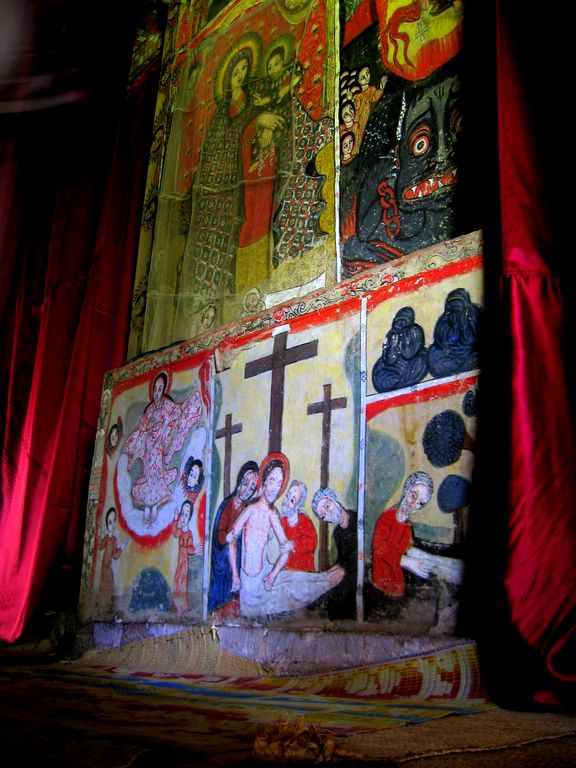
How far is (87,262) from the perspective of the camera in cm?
612

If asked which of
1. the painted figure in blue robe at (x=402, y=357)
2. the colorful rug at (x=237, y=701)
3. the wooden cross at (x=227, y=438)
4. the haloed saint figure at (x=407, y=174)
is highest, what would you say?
the haloed saint figure at (x=407, y=174)

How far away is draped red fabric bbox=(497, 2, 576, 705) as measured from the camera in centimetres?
241

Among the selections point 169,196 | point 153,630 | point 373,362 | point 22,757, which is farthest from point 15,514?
point 22,757

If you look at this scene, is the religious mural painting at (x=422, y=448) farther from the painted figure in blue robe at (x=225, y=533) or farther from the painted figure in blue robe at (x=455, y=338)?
the painted figure in blue robe at (x=225, y=533)

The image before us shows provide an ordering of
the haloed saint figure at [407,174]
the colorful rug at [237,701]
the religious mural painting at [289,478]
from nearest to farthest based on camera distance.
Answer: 1. the colorful rug at [237,701]
2. the religious mural painting at [289,478]
3. the haloed saint figure at [407,174]

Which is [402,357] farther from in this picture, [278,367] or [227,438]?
[227,438]

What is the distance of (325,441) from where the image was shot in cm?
352

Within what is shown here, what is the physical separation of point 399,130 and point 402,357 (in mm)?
1328

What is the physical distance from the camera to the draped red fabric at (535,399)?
94.7 inches

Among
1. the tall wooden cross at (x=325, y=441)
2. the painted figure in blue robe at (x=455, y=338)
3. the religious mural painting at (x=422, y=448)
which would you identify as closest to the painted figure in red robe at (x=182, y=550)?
the tall wooden cross at (x=325, y=441)

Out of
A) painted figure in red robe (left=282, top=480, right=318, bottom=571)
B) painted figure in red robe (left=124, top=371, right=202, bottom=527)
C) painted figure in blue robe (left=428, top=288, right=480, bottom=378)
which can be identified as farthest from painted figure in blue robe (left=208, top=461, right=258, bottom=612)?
painted figure in blue robe (left=428, top=288, right=480, bottom=378)

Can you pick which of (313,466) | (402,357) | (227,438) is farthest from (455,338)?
(227,438)

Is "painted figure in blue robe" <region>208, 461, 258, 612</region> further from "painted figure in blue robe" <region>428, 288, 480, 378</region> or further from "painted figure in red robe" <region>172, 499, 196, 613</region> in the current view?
"painted figure in blue robe" <region>428, 288, 480, 378</region>

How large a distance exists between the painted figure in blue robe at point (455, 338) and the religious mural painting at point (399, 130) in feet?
1.67
